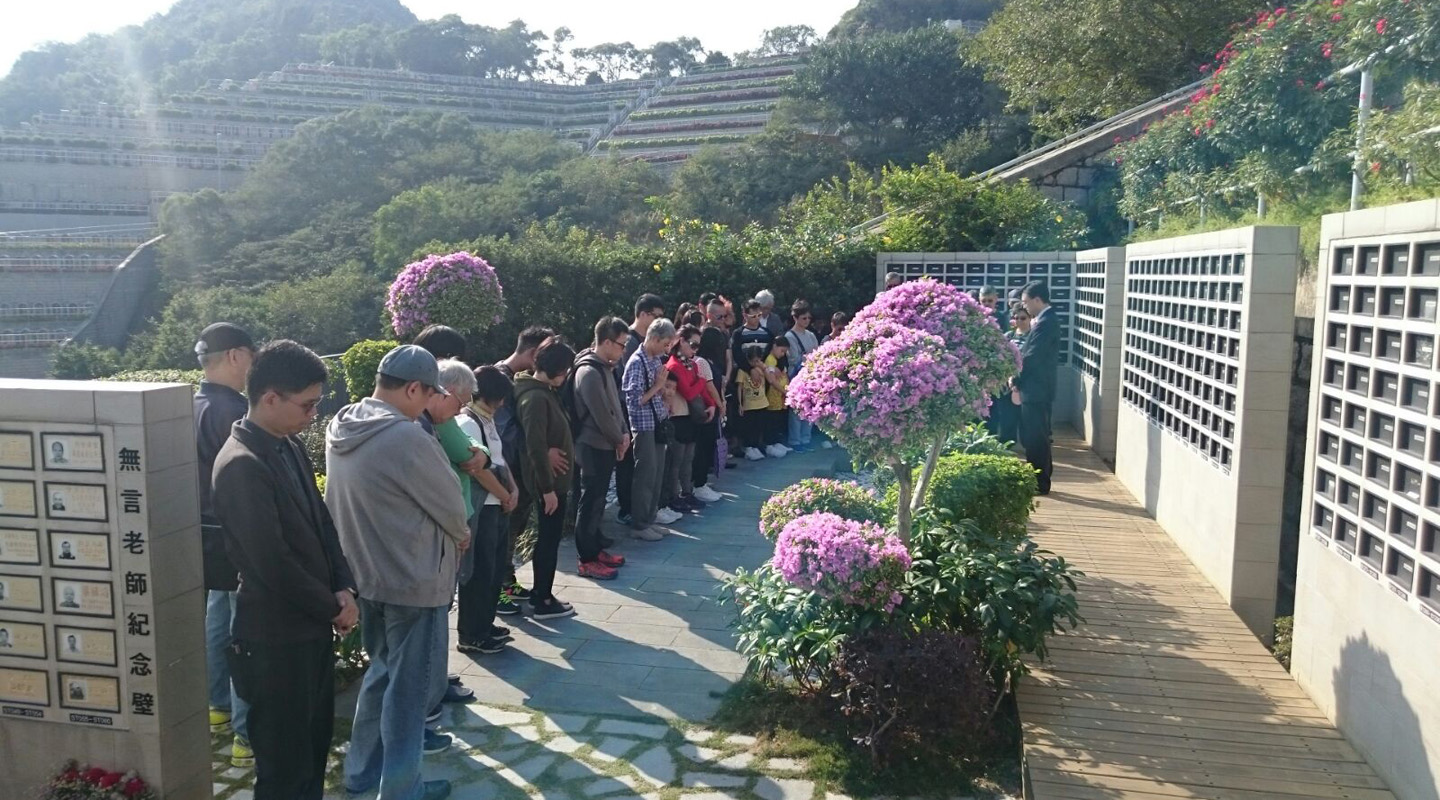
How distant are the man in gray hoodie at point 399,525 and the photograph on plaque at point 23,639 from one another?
1018 mm

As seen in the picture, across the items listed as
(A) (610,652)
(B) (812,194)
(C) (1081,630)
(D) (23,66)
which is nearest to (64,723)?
(A) (610,652)

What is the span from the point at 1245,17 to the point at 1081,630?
1703 cm

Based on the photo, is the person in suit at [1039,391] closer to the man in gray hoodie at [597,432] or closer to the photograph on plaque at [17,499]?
the man in gray hoodie at [597,432]

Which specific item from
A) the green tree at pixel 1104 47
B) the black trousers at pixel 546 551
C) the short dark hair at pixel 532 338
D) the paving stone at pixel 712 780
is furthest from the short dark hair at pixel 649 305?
the green tree at pixel 1104 47

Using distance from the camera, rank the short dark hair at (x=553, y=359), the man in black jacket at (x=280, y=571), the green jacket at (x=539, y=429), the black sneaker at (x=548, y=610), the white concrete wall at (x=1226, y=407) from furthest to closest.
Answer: the black sneaker at (x=548, y=610) → the short dark hair at (x=553, y=359) → the green jacket at (x=539, y=429) → the white concrete wall at (x=1226, y=407) → the man in black jacket at (x=280, y=571)

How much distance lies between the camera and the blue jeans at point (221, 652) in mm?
4246

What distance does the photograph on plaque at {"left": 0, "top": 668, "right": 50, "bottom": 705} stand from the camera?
352 centimetres

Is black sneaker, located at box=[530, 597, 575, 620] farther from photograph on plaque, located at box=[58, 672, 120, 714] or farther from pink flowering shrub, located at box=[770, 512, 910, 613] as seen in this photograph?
photograph on plaque, located at box=[58, 672, 120, 714]

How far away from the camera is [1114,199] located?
1711 centimetres

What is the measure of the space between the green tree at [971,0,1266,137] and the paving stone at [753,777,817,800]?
18.4 metres

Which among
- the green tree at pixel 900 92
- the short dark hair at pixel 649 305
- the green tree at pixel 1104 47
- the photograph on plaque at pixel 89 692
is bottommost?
the photograph on plaque at pixel 89 692

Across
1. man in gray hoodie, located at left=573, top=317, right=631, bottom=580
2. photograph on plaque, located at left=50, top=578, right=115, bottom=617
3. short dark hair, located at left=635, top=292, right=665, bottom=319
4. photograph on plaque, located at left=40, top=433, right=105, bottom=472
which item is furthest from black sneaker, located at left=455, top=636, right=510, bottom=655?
short dark hair, located at left=635, top=292, right=665, bottom=319

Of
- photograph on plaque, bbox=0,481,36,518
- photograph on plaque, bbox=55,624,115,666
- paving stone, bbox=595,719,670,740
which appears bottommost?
paving stone, bbox=595,719,670,740

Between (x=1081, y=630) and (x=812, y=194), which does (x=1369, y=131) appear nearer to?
(x=1081, y=630)
